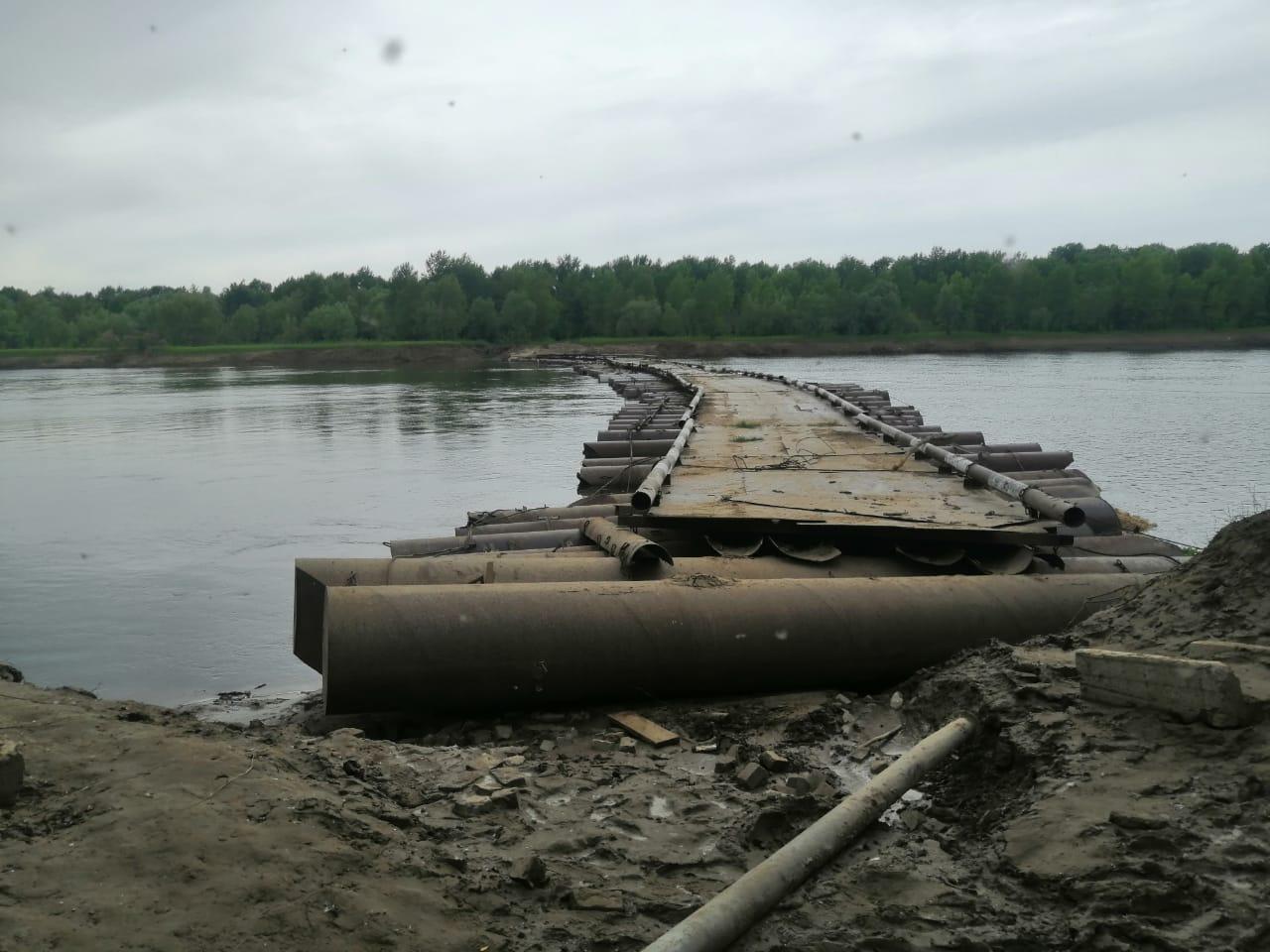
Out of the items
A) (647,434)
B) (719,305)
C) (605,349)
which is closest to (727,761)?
(647,434)

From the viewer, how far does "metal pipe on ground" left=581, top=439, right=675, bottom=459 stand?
1642cm

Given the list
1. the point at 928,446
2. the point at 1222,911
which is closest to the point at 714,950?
the point at 1222,911

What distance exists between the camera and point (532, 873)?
3.88 m

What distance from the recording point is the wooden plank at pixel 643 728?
222 inches

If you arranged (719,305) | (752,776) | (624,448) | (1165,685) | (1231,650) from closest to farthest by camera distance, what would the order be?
(1165,685)
(1231,650)
(752,776)
(624,448)
(719,305)

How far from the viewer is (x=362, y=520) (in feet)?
55.1

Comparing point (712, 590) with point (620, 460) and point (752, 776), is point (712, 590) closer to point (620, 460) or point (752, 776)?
point (752, 776)

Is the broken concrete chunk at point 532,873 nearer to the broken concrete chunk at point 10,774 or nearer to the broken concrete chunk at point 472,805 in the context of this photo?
the broken concrete chunk at point 472,805

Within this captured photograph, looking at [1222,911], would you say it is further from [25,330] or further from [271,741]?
[25,330]

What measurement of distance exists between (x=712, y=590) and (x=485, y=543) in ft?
11.4

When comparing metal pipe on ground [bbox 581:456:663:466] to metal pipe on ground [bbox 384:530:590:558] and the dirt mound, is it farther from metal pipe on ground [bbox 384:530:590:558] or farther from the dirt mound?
the dirt mound

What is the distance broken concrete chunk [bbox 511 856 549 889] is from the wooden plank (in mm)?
1746

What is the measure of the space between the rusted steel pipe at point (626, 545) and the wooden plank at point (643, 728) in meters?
1.46

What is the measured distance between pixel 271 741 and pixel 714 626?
257 centimetres
